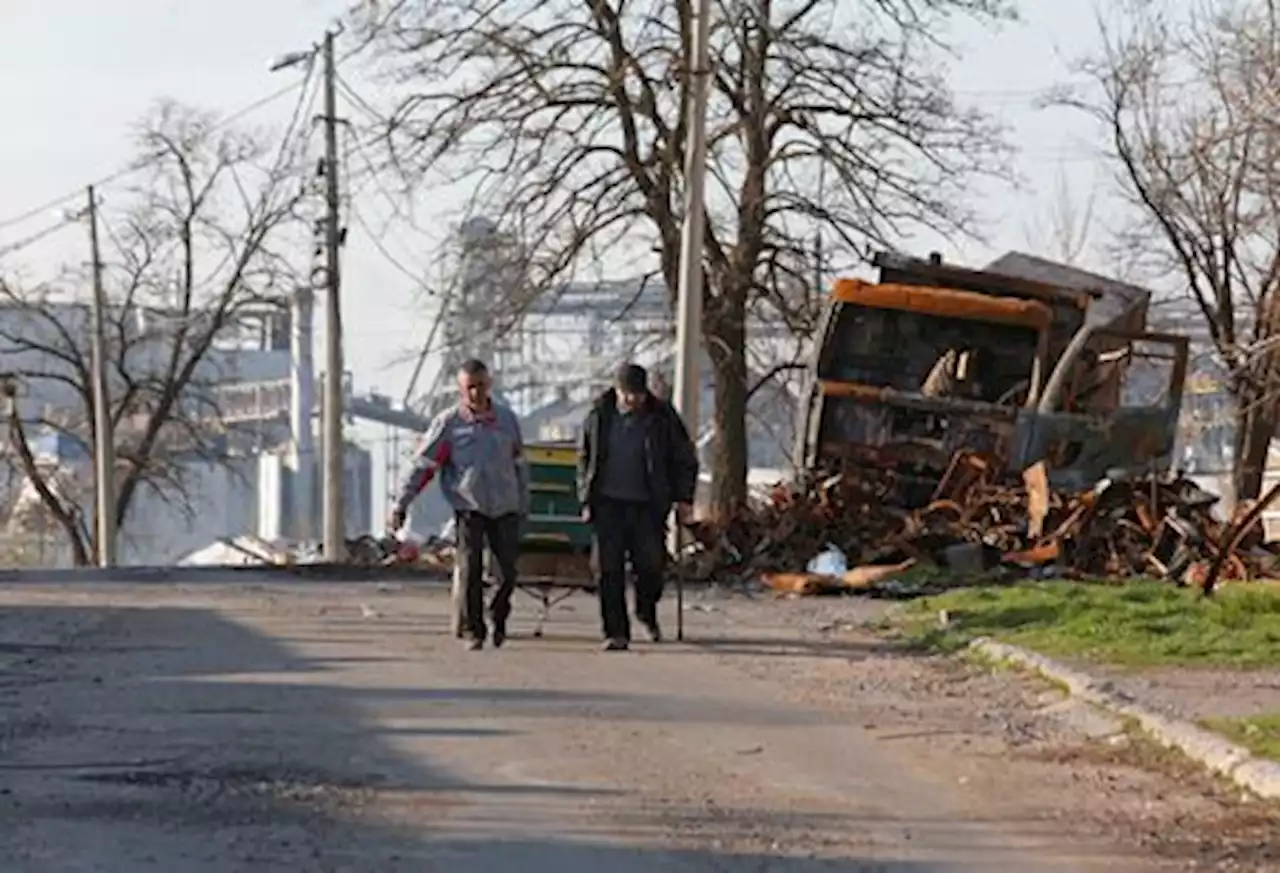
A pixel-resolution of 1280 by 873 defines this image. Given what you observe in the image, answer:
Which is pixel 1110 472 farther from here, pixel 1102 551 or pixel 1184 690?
pixel 1184 690

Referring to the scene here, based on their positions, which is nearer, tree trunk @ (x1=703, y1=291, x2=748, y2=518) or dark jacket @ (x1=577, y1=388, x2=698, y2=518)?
dark jacket @ (x1=577, y1=388, x2=698, y2=518)

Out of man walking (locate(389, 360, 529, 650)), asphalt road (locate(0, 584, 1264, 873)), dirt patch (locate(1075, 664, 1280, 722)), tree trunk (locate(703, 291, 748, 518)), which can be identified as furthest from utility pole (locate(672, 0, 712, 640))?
dirt patch (locate(1075, 664, 1280, 722))

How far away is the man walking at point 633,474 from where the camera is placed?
15.2 metres

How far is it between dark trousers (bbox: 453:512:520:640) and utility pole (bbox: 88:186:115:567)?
1260 inches

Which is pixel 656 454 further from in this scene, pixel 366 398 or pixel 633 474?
pixel 366 398

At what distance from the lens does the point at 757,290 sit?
32938mm

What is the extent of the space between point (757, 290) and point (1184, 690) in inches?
821

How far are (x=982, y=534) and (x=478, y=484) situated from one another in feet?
27.8

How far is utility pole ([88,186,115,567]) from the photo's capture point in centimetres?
4734

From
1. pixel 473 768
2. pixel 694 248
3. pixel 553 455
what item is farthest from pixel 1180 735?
pixel 694 248

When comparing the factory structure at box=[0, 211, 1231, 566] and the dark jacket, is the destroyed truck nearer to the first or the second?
the factory structure at box=[0, 211, 1231, 566]

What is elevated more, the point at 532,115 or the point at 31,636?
the point at 532,115

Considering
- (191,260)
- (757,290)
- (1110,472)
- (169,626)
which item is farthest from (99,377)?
(169,626)

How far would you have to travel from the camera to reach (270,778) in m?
9.34
